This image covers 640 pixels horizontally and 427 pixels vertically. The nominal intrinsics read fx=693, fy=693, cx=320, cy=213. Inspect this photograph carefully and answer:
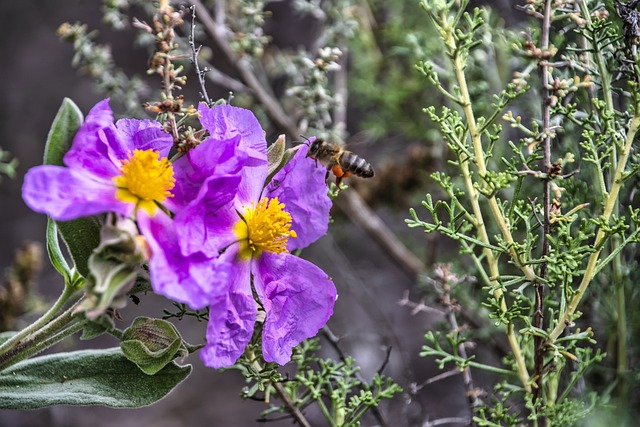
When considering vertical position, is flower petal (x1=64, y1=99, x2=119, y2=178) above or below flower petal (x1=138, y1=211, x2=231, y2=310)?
above

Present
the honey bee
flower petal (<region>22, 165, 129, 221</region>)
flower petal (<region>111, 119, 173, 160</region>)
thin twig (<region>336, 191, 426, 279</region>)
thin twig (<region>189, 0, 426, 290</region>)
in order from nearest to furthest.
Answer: flower petal (<region>22, 165, 129, 221</region>), flower petal (<region>111, 119, 173, 160</region>), the honey bee, thin twig (<region>189, 0, 426, 290</region>), thin twig (<region>336, 191, 426, 279</region>)

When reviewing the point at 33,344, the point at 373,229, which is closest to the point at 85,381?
the point at 33,344

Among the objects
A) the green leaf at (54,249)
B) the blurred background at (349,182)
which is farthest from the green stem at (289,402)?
the blurred background at (349,182)

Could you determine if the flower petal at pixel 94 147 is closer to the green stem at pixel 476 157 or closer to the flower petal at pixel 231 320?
the flower petal at pixel 231 320

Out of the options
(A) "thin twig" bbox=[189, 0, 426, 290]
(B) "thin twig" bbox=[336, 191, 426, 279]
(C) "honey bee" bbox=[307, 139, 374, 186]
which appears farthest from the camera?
(B) "thin twig" bbox=[336, 191, 426, 279]

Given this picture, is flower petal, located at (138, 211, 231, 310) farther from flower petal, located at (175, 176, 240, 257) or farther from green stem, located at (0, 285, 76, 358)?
green stem, located at (0, 285, 76, 358)

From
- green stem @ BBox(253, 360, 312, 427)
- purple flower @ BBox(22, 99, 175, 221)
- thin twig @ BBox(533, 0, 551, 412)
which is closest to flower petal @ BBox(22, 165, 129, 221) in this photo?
purple flower @ BBox(22, 99, 175, 221)
